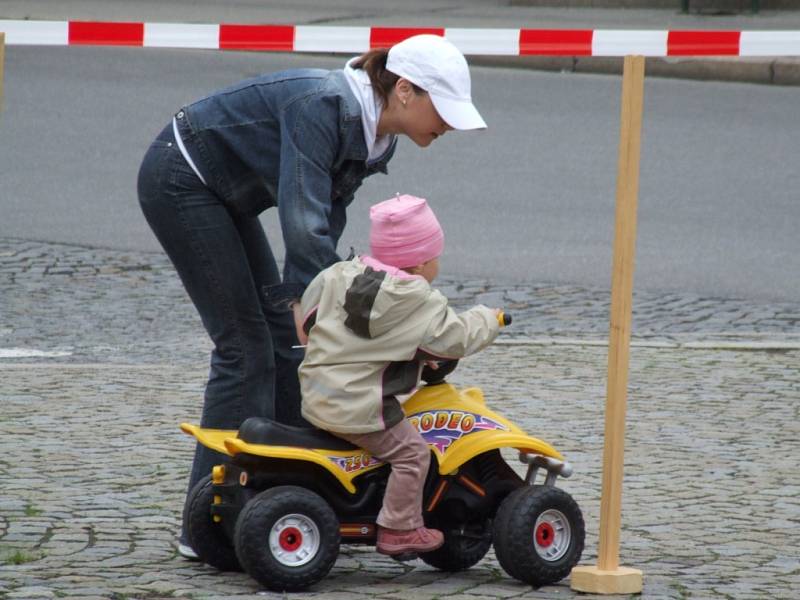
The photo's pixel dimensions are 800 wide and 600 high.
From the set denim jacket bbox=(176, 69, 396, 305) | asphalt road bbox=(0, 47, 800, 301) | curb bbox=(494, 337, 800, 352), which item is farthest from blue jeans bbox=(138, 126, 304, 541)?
asphalt road bbox=(0, 47, 800, 301)

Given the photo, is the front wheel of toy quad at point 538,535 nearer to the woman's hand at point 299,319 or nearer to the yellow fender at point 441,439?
the yellow fender at point 441,439

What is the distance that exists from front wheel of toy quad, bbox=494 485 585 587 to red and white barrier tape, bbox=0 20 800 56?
4.95 ft

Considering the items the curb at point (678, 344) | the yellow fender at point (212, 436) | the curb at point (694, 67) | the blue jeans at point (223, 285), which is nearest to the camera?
the yellow fender at point (212, 436)

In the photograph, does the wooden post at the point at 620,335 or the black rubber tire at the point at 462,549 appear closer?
the wooden post at the point at 620,335

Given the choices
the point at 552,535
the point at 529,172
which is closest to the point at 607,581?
the point at 552,535

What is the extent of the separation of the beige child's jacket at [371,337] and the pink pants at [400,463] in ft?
0.16

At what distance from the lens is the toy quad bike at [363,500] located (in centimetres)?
429

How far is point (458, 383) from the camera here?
722 cm

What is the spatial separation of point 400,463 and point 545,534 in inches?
17.0

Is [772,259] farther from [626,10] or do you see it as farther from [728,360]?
[626,10]

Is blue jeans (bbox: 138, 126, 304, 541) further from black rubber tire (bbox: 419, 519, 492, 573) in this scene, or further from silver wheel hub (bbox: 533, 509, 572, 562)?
silver wheel hub (bbox: 533, 509, 572, 562)

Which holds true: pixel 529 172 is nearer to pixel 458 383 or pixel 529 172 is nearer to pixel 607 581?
pixel 458 383

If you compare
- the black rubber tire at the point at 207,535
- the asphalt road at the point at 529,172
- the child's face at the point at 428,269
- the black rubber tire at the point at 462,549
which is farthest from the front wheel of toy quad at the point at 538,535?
the asphalt road at the point at 529,172

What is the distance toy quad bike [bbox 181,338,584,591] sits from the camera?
4285 millimetres
